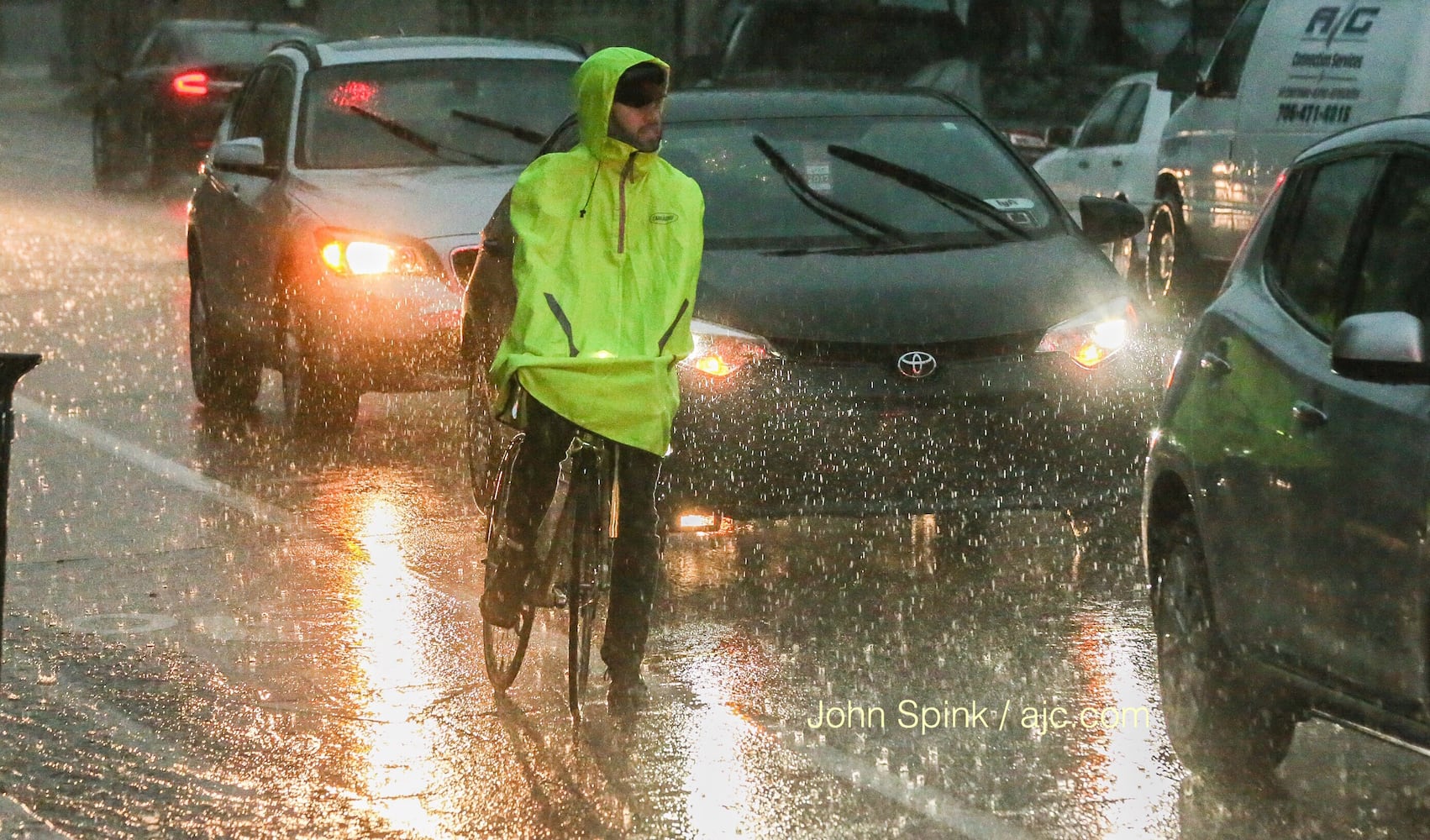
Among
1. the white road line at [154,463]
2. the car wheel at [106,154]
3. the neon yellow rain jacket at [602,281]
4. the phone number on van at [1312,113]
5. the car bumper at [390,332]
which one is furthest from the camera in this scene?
the car wheel at [106,154]

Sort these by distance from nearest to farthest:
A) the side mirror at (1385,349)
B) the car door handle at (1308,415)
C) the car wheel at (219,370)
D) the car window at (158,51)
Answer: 1. the side mirror at (1385,349)
2. the car door handle at (1308,415)
3. the car wheel at (219,370)
4. the car window at (158,51)

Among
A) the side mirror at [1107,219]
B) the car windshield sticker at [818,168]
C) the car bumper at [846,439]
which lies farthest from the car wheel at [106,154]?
the car bumper at [846,439]

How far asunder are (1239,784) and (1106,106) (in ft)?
45.5

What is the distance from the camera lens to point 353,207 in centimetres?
1132

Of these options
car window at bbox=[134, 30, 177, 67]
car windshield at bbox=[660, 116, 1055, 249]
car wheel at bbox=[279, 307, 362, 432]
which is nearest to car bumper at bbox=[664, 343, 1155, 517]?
car windshield at bbox=[660, 116, 1055, 249]

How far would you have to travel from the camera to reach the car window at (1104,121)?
19156mm

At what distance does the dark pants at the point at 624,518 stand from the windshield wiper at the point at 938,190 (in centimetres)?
291

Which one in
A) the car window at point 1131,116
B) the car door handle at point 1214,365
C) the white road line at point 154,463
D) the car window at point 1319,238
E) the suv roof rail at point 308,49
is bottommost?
the car window at point 1131,116

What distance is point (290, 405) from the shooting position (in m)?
11.5

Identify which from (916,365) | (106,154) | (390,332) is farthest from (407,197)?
(106,154)

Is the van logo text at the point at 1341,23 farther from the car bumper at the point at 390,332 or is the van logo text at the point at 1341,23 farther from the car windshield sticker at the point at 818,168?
the car bumper at the point at 390,332

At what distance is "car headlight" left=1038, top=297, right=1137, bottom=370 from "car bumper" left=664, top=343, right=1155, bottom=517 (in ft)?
0.68

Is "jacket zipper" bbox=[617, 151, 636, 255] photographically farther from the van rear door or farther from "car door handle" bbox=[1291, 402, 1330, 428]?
the van rear door

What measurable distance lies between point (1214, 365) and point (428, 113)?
6.90 m
